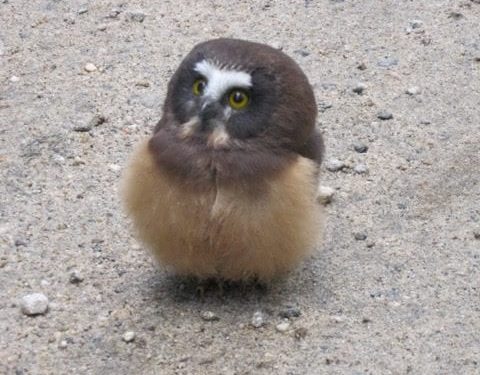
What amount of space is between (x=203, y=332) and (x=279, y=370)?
444 mm

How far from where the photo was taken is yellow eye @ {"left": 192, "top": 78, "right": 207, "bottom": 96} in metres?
4.70

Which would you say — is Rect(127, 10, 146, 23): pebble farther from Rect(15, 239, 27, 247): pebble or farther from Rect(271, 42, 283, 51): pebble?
Rect(15, 239, 27, 247): pebble

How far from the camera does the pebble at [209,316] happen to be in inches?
194

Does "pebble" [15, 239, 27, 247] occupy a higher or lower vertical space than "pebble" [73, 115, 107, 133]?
lower

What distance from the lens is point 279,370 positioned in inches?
180

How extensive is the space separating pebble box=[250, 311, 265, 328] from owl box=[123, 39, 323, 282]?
0.22 m

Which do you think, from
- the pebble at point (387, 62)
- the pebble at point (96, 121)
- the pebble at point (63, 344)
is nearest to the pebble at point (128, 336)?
the pebble at point (63, 344)

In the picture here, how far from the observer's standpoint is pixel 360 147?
20.4 feet

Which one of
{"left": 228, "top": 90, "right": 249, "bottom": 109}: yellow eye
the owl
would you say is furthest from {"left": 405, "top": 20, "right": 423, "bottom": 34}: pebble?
{"left": 228, "top": 90, "right": 249, "bottom": 109}: yellow eye

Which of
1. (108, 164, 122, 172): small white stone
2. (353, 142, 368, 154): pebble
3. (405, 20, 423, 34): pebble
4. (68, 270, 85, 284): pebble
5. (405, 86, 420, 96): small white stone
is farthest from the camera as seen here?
(405, 20, 423, 34): pebble

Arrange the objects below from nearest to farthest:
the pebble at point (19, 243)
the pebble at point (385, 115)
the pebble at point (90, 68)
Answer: the pebble at point (19, 243), the pebble at point (385, 115), the pebble at point (90, 68)

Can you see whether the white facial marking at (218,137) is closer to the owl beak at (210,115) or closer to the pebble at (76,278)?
the owl beak at (210,115)

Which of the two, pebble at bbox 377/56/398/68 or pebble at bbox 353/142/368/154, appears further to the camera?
pebble at bbox 377/56/398/68

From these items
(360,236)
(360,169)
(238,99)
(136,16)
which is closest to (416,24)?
(360,169)
